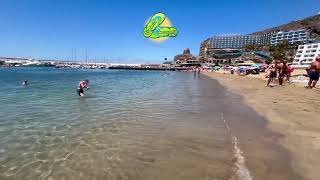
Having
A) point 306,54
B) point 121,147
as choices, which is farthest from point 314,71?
point 306,54

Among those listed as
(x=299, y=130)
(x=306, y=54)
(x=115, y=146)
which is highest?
(x=306, y=54)

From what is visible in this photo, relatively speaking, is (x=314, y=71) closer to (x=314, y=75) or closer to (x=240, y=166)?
(x=314, y=75)

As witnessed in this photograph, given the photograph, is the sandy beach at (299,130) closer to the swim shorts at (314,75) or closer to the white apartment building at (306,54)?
the swim shorts at (314,75)

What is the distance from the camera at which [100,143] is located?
26.6 ft

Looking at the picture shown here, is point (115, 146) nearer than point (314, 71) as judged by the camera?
Yes

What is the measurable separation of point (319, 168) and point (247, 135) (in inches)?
117

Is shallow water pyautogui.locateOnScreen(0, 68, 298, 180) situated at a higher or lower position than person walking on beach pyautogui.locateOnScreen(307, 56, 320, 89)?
lower

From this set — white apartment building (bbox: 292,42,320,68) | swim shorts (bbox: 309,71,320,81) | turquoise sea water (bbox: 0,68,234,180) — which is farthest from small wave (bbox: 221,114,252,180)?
white apartment building (bbox: 292,42,320,68)

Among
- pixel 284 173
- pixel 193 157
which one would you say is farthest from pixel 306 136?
pixel 193 157

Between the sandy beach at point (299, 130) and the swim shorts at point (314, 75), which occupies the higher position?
the swim shorts at point (314, 75)

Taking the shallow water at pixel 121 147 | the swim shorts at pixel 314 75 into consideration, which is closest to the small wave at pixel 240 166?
the shallow water at pixel 121 147

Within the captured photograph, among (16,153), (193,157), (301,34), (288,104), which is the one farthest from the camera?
(301,34)

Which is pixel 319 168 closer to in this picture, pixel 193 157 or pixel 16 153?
pixel 193 157

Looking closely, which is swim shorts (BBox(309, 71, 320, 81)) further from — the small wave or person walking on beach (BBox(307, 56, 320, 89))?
the small wave
